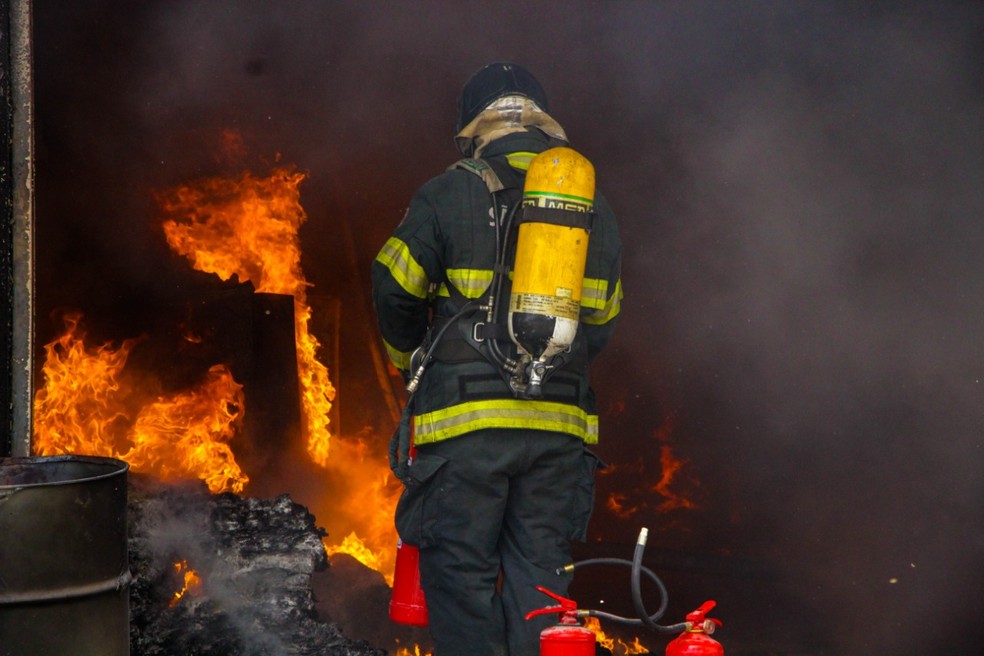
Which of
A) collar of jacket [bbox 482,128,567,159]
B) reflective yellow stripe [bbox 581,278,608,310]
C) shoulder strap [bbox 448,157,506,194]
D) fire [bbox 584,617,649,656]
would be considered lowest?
fire [bbox 584,617,649,656]

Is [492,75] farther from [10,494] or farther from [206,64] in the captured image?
[206,64]

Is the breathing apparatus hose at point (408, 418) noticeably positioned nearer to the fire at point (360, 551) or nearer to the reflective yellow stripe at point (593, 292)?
the reflective yellow stripe at point (593, 292)

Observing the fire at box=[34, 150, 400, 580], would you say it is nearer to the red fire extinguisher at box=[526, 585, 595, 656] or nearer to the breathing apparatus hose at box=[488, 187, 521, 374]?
the breathing apparatus hose at box=[488, 187, 521, 374]

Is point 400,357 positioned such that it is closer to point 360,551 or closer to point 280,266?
point 360,551

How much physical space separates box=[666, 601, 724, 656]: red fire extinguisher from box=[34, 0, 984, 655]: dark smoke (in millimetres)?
4085

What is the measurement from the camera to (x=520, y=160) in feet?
12.5

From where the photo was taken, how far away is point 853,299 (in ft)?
21.9

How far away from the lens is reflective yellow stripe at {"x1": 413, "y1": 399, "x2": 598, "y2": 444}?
3.60m

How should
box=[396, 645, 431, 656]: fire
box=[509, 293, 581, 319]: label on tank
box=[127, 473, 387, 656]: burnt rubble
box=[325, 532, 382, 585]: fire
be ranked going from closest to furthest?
box=[509, 293, 581, 319]: label on tank, box=[127, 473, 387, 656]: burnt rubble, box=[396, 645, 431, 656]: fire, box=[325, 532, 382, 585]: fire

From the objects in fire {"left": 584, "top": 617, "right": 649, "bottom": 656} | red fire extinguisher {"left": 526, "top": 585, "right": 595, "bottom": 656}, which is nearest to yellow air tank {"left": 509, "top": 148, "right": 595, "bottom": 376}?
red fire extinguisher {"left": 526, "top": 585, "right": 595, "bottom": 656}

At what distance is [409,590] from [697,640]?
1.43m

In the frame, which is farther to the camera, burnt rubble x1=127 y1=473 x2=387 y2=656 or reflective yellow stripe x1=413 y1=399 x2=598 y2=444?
burnt rubble x1=127 y1=473 x2=387 y2=656

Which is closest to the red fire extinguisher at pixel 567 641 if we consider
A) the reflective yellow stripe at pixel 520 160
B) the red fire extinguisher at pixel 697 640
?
the red fire extinguisher at pixel 697 640

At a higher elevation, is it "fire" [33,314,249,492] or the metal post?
the metal post
